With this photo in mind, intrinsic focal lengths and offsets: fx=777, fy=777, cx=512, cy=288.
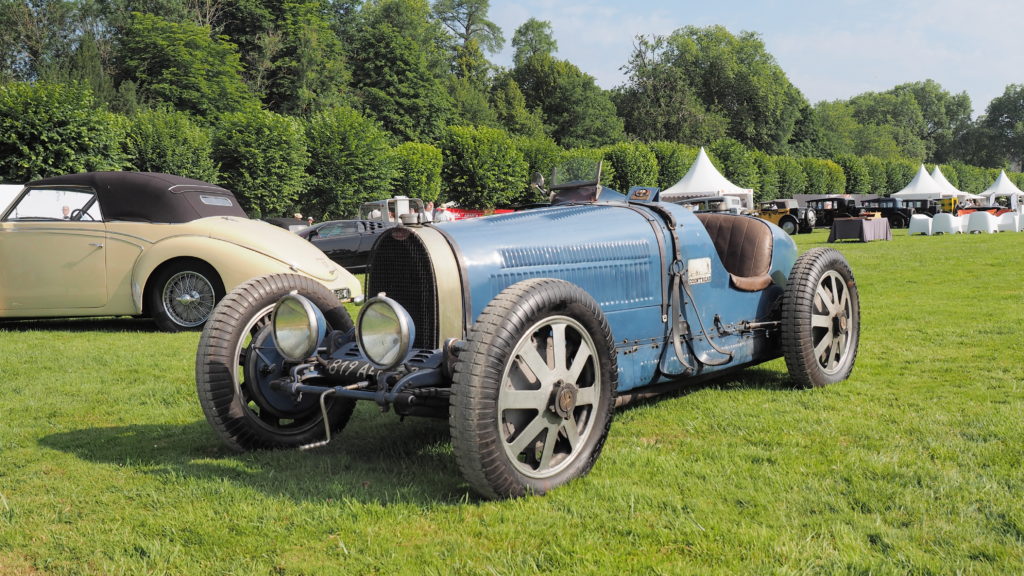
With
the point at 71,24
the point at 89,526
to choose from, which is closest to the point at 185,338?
the point at 89,526

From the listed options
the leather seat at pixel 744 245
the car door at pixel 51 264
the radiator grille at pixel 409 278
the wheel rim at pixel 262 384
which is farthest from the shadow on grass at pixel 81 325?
the leather seat at pixel 744 245

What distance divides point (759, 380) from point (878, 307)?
4.48 m

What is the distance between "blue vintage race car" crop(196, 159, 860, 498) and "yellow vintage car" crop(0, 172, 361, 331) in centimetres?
473

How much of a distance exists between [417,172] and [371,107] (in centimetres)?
1589

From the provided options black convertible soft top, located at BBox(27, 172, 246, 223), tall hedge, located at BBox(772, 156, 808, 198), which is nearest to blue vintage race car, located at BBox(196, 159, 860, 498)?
black convertible soft top, located at BBox(27, 172, 246, 223)

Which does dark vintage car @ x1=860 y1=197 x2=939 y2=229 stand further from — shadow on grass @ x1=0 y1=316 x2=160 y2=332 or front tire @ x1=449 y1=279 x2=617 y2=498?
front tire @ x1=449 y1=279 x2=617 y2=498

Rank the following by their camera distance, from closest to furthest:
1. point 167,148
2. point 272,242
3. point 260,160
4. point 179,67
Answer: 1. point 272,242
2. point 167,148
3. point 260,160
4. point 179,67

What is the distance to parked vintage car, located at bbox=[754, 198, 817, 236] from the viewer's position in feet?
114

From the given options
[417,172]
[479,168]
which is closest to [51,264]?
[417,172]

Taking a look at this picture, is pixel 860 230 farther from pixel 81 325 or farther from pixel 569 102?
pixel 569 102

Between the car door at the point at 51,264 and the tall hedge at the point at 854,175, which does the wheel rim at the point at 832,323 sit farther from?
the tall hedge at the point at 854,175

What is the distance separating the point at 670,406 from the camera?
496 cm

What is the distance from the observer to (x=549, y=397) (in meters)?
3.44

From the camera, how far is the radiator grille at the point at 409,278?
3.84 m
